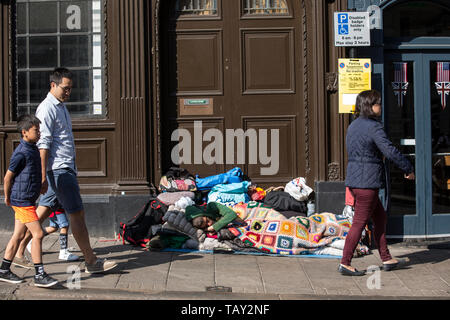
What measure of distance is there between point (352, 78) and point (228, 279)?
129 inches

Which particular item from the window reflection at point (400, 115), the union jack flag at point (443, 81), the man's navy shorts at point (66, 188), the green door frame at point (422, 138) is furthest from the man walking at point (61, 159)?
the union jack flag at point (443, 81)

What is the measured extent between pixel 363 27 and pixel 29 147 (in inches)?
175

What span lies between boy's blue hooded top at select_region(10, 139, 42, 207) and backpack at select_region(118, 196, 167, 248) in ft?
6.54

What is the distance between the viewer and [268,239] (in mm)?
7285

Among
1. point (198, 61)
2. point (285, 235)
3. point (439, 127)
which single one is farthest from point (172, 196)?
point (439, 127)

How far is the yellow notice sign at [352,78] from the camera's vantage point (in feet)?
25.7

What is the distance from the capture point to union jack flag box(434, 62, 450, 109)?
8.26m

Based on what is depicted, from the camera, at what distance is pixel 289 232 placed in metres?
7.29

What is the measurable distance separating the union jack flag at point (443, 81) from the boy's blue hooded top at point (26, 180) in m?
5.43

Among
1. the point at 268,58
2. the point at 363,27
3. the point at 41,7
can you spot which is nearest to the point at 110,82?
the point at 41,7

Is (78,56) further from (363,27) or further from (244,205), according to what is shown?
(363,27)

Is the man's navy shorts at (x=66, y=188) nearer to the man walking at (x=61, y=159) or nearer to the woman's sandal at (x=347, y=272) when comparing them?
the man walking at (x=61, y=159)

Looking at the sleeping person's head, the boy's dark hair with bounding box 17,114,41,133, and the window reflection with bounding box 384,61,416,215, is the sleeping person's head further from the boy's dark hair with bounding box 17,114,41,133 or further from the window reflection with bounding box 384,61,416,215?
the window reflection with bounding box 384,61,416,215

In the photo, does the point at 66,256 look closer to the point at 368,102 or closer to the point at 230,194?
the point at 230,194
